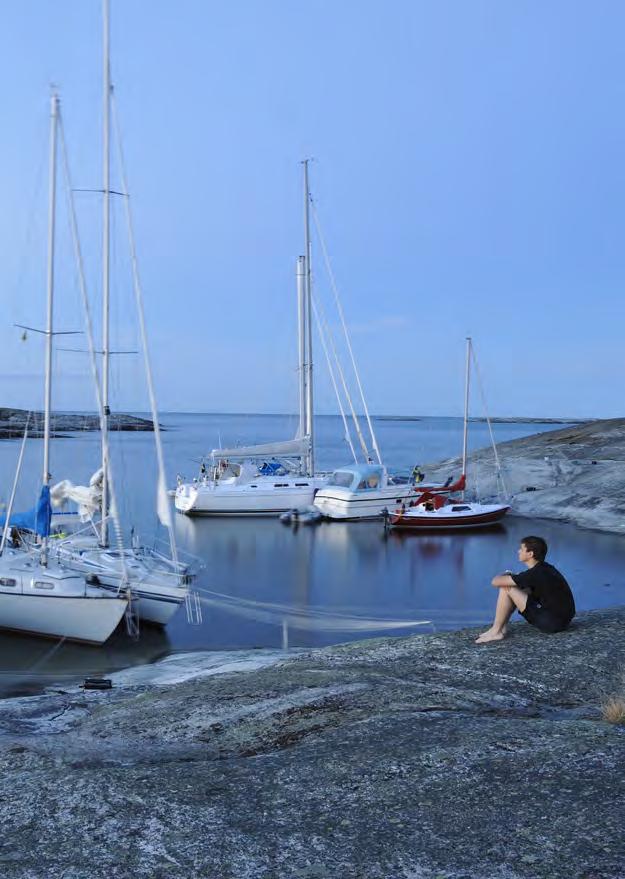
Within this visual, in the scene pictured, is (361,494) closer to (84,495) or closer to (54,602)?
(84,495)

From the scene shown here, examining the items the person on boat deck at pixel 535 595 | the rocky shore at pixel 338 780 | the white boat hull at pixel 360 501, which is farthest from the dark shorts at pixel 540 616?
the white boat hull at pixel 360 501

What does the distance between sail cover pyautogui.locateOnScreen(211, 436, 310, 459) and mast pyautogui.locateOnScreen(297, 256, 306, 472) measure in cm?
87

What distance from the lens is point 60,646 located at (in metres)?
15.2

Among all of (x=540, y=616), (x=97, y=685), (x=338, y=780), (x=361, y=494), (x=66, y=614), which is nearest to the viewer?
(x=338, y=780)

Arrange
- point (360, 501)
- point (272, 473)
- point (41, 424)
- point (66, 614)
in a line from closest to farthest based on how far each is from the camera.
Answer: point (66, 614) < point (360, 501) < point (272, 473) < point (41, 424)

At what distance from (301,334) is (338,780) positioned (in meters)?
35.4

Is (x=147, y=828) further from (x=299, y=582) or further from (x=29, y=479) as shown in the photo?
(x=29, y=479)

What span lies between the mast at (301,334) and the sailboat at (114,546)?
19455mm

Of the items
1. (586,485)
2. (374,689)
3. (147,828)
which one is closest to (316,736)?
(374,689)

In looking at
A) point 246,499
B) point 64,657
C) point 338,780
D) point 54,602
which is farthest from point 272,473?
point 338,780

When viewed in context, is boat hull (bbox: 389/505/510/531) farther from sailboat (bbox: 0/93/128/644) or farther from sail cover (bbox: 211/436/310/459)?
sailboat (bbox: 0/93/128/644)

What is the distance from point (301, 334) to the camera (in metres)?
39.8

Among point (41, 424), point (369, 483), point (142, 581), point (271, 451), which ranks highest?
point (41, 424)

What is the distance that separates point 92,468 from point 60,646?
47784 mm
